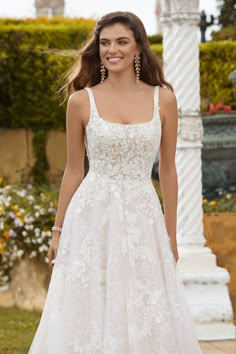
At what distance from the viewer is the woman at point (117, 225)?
4055mm

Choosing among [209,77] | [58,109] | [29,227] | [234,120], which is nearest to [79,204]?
[29,227]

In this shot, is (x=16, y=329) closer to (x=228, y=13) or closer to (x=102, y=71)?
(x=102, y=71)

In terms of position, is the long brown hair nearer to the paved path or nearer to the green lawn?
the paved path

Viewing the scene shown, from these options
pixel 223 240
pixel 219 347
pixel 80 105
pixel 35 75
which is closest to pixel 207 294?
pixel 219 347

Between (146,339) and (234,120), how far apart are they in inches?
231

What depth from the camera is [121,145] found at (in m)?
4.10

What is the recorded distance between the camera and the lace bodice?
13.4 ft

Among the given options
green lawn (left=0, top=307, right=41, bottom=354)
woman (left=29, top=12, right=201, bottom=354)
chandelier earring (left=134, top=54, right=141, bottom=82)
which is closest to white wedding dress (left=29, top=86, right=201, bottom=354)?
woman (left=29, top=12, right=201, bottom=354)

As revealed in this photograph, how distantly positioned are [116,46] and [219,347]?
284 centimetres

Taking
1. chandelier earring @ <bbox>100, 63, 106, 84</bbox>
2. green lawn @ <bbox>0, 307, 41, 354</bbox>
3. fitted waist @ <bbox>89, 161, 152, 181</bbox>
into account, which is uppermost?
chandelier earring @ <bbox>100, 63, 106, 84</bbox>

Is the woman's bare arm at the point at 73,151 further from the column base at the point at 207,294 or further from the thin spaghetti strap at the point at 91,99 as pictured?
the column base at the point at 207,294

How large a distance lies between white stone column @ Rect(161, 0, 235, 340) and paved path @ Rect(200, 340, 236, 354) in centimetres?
A: 22

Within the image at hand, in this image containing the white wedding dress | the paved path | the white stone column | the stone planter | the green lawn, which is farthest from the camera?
the stone planter

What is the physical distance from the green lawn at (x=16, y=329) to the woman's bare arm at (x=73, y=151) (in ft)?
8.96
